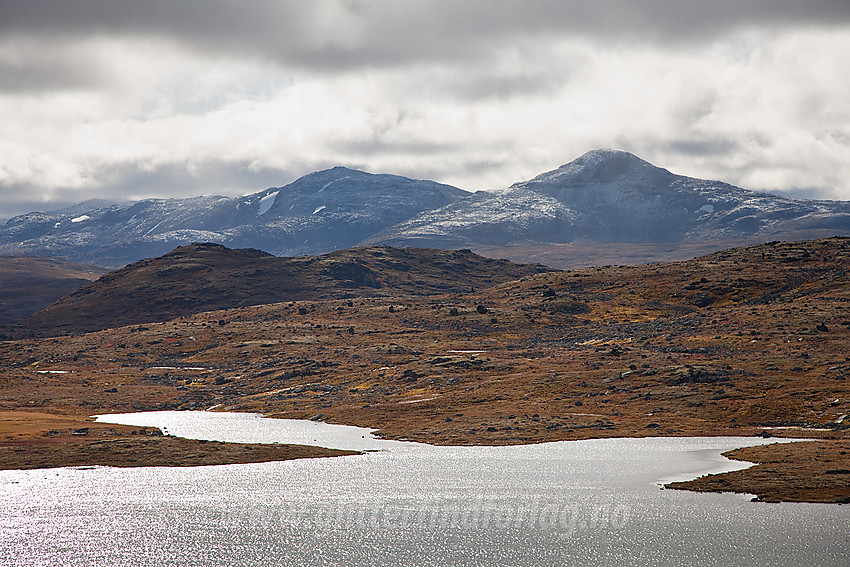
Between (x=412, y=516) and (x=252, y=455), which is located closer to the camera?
(x=412, y=516)

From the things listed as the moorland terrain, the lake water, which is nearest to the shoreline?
the moorland terrain

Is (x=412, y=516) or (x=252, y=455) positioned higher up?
(x=412, y=516)

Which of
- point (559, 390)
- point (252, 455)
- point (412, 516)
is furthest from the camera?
point (559, 390)

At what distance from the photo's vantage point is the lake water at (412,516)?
141ft

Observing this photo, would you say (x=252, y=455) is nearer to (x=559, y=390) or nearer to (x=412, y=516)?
(x=412, y=516)

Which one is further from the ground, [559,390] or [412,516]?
[412,516]

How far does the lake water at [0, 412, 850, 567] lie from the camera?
4284 centimetres

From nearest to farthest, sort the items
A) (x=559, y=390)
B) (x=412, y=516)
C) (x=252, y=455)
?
(x=412, y=516), (x=252, y=455), (x=559, y=390)

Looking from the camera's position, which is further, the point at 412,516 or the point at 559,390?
the point at 559,390

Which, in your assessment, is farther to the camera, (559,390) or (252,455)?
(559,390)

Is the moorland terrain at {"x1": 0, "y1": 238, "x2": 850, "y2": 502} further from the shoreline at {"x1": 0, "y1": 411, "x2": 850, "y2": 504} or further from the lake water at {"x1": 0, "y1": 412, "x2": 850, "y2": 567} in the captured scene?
the lake water at {"x1": 0, "y1": 412, "x2": 850, "y2": 567}

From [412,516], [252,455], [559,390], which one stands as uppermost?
[412,516]

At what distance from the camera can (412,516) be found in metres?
51.7

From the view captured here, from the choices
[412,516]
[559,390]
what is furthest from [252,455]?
[559,390]
